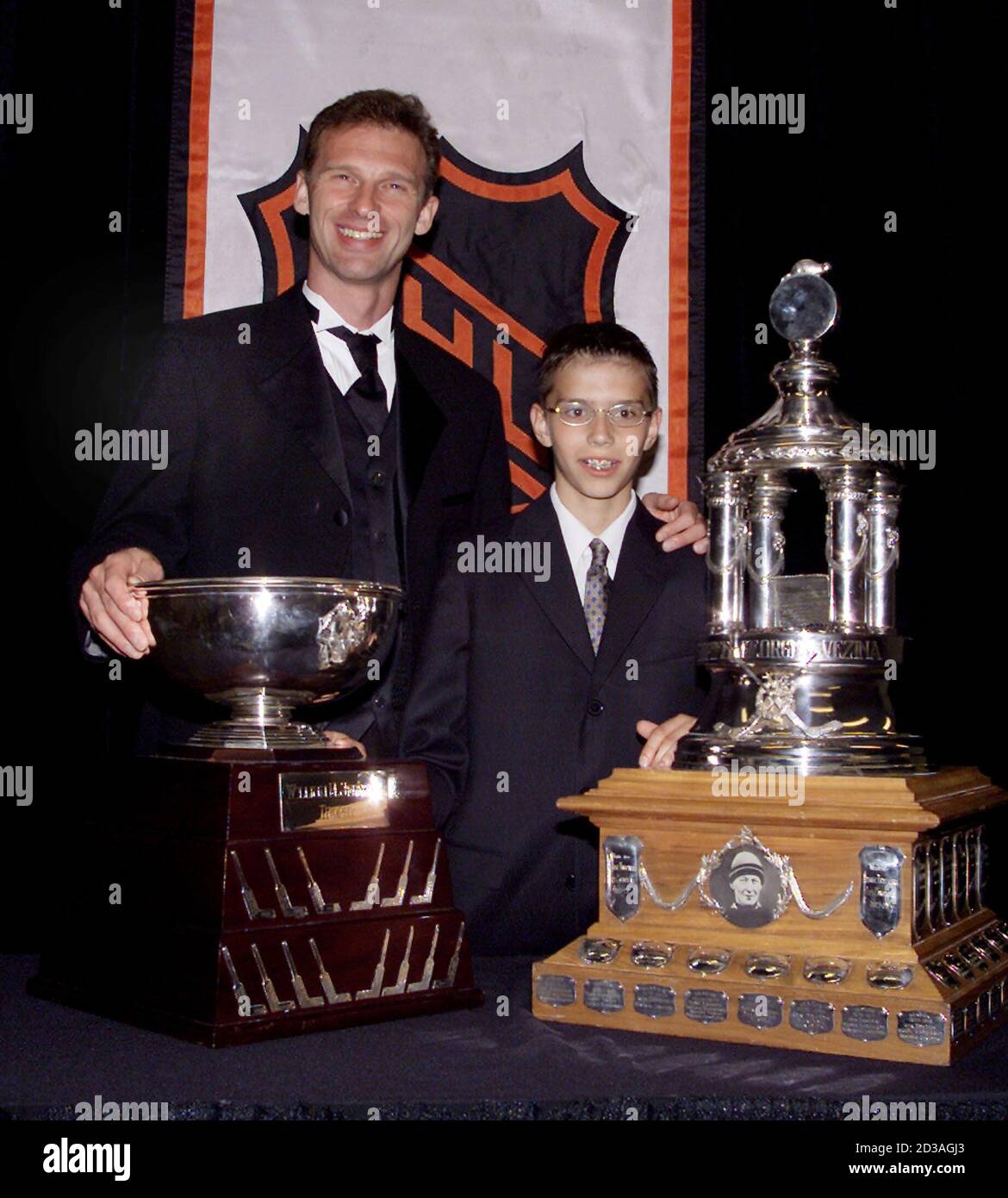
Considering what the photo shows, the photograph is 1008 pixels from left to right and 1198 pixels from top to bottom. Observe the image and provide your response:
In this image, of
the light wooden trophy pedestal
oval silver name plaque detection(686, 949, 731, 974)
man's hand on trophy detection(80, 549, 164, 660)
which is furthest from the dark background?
oval silver name plaque detection(686, 949, 731, 974)

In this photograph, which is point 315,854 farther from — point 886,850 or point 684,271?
point 684,271

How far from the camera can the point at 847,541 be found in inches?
60.7

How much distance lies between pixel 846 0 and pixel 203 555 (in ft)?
5.38

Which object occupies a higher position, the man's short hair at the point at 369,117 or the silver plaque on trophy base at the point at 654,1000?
the man's short hair at the point at 369,117

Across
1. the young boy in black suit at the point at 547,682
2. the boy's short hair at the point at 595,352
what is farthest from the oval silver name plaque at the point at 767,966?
the boy's short hair at the point at 595,352

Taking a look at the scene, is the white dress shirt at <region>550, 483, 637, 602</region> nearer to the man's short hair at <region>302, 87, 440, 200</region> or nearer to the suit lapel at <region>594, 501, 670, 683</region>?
the suit lapel at <region>594, 501, 670, 683</region>

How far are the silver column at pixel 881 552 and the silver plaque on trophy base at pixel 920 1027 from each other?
17.1 inches

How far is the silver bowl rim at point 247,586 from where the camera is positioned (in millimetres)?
1418

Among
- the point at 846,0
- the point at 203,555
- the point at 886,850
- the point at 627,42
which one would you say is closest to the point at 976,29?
the point at 846,0

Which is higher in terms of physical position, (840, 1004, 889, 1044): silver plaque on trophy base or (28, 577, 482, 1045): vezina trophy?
(28, 577, 482, 1045): vezina trophy

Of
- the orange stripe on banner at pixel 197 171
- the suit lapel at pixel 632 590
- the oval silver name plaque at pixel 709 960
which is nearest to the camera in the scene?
the oval silver name plaque at pixel 709 960

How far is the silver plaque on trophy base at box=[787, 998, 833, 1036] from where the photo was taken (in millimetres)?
1319

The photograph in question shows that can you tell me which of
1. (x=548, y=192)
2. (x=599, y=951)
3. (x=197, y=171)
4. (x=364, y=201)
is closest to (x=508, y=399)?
(x=548, y=192)

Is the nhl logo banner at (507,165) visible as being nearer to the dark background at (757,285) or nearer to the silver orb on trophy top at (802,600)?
the dark background at (757,285)
